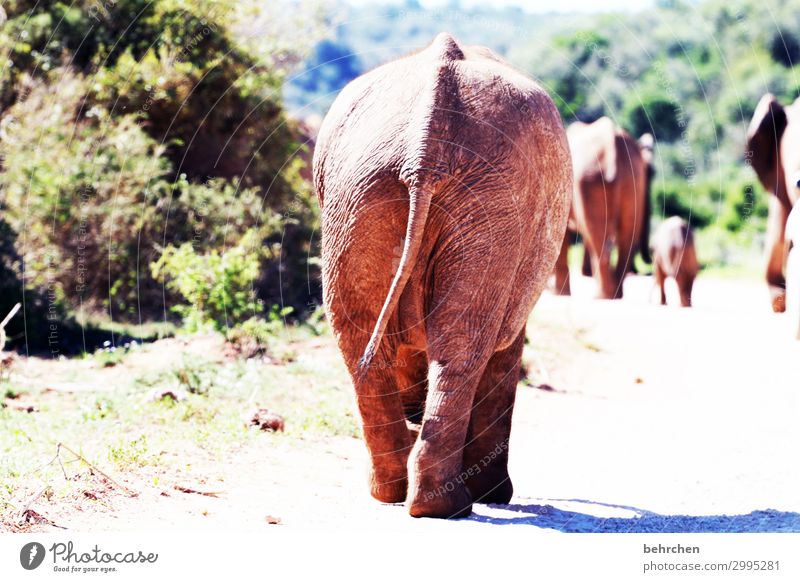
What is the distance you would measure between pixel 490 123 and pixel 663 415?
473cm

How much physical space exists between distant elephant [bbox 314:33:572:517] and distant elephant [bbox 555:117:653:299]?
31.8ft

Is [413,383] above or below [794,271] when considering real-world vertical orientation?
below

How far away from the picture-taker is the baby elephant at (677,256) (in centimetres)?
1372

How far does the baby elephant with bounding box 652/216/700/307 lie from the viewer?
13.7 m

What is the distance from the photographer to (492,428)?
18.6 ft

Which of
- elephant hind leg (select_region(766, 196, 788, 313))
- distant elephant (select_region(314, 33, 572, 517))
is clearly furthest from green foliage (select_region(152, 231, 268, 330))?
distant elephant (select_region(314, 33, 572, 517))

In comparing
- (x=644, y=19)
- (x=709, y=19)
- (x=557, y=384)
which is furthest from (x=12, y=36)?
(x=644, y=19)

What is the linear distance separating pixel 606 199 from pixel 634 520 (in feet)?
33.5

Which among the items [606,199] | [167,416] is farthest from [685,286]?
[167,416]

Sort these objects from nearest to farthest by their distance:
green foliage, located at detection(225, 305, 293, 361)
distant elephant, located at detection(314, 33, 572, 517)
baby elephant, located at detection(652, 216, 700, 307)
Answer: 1. distant elephant, located at detection(314, 33, 572, 517)
2. green foliage, located at detection(225, 305, 293, 361)
3. baby elephant, located at detection(652, 216, 700, 307)

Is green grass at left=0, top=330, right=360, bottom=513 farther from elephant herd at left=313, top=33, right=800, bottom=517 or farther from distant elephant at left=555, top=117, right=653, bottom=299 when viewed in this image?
distant elephant at left=555, top=117, right=653, bottom=299

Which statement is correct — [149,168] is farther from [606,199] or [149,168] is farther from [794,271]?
[794,271]

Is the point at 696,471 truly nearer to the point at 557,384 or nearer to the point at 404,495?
the point at 404,495

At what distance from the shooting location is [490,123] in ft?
16.2
